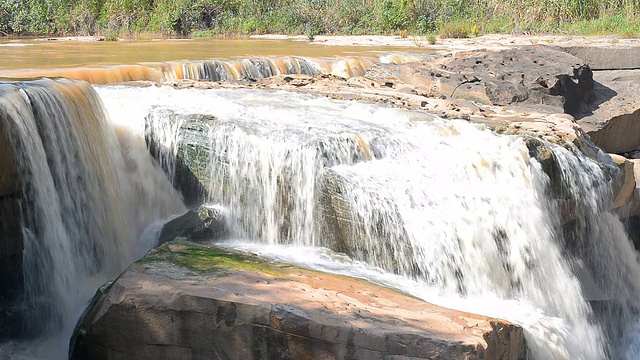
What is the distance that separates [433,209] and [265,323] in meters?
2.26

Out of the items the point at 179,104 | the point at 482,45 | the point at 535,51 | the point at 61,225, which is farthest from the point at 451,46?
the point at 61,225

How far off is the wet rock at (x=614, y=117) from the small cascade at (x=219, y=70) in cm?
340

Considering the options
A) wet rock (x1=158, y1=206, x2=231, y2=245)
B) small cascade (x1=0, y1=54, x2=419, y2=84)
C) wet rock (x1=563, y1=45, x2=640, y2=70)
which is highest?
small cascade (x1=0, y1=54, x2=419, y2=84)

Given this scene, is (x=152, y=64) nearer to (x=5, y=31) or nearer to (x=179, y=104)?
(x=179, y=104)

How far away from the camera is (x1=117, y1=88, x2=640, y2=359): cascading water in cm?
573

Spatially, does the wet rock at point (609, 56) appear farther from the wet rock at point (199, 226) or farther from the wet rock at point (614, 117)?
the wet rock at point (199, 226)

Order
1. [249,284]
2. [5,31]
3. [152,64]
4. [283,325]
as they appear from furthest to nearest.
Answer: [5,31], [152,64], [249,284], [283,325]

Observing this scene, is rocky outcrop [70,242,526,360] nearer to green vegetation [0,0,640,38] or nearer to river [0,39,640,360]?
A: river [0,39,640,360]

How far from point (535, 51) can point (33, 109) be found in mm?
7636

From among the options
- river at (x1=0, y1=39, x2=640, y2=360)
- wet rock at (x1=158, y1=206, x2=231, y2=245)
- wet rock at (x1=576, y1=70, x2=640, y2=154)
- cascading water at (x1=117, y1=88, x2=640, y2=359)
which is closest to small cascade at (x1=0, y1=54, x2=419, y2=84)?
river at (x1=0, y1=39, x2=640, y2=360)

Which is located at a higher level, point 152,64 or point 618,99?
point 152,64

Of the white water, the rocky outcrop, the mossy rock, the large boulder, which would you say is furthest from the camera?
the large boulder

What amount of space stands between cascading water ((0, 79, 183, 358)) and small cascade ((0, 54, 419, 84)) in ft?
7.48

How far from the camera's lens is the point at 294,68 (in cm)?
1102
